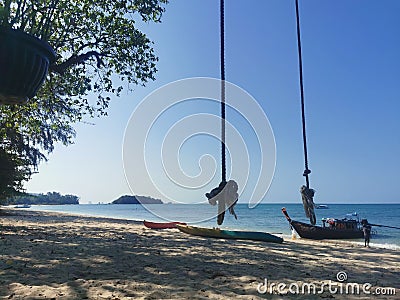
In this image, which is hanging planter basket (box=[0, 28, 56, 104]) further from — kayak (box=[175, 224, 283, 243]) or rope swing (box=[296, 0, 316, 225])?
kayak (box=[175, 224, 283, 243])

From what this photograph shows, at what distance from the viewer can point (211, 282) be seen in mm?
4766

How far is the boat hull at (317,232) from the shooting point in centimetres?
2203

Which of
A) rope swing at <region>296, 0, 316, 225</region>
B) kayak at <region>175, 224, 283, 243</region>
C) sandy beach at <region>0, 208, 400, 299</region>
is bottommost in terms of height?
kayak at <region>175, 224, 283, 243</region>

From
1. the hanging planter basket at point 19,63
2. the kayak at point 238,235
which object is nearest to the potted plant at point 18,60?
the hanging planter basket at point 19,63

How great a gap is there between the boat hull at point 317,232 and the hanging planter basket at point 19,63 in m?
22.0

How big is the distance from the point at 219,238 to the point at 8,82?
11.6 metres

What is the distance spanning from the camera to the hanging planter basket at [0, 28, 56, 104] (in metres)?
1.65

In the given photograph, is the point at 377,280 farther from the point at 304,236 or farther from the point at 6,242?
the point at 304,236

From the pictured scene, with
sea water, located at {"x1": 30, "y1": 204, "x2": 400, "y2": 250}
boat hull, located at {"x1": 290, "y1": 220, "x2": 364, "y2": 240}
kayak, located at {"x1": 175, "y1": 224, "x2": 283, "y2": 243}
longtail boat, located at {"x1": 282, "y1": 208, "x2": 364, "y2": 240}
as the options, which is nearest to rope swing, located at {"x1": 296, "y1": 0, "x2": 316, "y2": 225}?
sea water, located at {"x1": 30, "y1": 204, "x2": 400, "y2": 250}

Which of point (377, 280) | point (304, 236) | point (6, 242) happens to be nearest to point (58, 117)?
point (6, 242)

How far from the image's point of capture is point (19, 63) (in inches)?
65.9

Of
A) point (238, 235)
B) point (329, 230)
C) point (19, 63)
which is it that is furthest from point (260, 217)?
point (19, 63)

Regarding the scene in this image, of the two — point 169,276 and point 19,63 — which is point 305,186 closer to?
point 169,276

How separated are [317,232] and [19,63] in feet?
76.1
